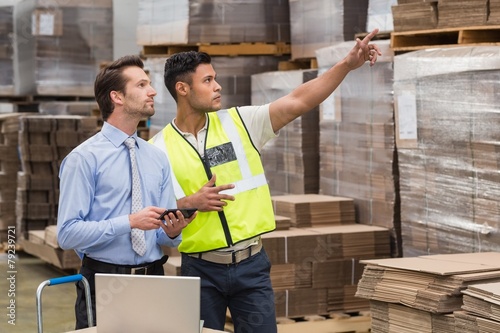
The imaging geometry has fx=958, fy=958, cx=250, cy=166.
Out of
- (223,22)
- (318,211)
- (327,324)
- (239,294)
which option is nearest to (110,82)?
(239,294)

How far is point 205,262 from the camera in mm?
4566

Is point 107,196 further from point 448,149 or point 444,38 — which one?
point 444,38

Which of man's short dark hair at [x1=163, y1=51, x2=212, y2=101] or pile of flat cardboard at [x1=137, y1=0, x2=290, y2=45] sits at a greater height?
pile of flat cardboard at [x1=137, y1=0, x2=290, y2=45]

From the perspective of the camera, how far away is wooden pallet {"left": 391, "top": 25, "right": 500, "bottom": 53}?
628cm

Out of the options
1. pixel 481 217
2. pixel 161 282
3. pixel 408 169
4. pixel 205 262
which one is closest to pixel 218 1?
pixel 408 169

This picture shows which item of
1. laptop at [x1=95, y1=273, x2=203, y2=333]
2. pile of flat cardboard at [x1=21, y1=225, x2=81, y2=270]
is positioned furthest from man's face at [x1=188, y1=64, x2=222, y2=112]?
pile of flat cardboard at [x1=21, y1=225, x2=81, y2=270]

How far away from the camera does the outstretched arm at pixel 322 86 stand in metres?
4.47

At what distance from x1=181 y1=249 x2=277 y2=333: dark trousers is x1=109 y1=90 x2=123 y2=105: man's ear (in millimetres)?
903

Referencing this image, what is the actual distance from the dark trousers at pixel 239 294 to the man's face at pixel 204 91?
29.3 inches

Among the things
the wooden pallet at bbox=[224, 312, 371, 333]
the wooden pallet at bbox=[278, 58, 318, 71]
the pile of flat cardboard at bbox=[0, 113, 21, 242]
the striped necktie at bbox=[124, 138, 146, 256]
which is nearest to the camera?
the striped necktie at bbox=[124, 138, 146, 256]

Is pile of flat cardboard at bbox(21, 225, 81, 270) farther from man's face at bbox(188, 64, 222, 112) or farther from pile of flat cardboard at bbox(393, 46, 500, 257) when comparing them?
man's face at bbox(188, 64, 222, 112)

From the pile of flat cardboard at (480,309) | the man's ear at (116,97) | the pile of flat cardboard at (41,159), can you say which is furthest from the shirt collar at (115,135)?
the pile of flat cardboard at (41,159)

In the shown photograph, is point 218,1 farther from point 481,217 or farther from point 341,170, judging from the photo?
point 481,217

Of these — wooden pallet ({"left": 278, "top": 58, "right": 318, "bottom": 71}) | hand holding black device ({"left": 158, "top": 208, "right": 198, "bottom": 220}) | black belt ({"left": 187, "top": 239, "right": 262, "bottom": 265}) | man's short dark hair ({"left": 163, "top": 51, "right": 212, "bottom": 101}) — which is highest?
wooden pallet ({"left": 278, "top": 58, "right": 318, "bottom": 71})
